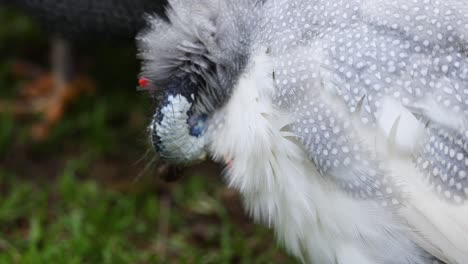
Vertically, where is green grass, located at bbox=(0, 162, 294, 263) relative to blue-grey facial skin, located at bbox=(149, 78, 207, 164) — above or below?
below

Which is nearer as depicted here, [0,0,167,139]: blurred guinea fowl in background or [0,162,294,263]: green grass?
[0,162,294,263]: green grass

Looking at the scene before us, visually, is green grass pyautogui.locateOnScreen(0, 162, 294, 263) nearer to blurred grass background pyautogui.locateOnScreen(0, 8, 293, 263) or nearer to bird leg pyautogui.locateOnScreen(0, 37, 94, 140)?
blurred grass background pyautogui.locateOnScreen(0, 8, 293, 263)

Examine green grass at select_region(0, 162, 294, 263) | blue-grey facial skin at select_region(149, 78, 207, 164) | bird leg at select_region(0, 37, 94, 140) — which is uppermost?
bird leg at select_region(0, 37, 94, 140)

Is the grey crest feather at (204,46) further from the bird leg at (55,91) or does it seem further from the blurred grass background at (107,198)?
the bird leg at (55,91)

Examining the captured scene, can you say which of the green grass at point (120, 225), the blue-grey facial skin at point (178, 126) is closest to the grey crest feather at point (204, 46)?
the blue-grey facial skin at point (178, 126)

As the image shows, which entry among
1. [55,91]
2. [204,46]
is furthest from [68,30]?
[204,46]

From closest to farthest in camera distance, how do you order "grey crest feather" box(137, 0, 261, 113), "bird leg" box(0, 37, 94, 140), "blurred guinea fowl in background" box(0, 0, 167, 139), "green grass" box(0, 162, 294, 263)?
"grey crest feather" box(137, 0, 261, 113)
"green grass" box(0, 162, 294, 263)
"blurred guinea fowl in background" box(0, 0, 167, 139)
"bird leg" box(0, 37, 94, 140)

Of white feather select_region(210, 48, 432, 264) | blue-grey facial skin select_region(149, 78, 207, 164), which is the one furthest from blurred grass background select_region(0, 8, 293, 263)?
white feather select_region(210, 48, 432, 264)

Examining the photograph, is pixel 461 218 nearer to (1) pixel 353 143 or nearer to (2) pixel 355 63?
(1) pixel 353 143
